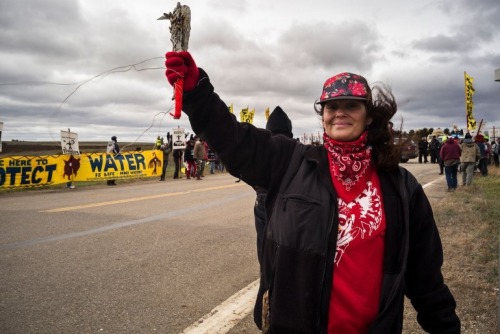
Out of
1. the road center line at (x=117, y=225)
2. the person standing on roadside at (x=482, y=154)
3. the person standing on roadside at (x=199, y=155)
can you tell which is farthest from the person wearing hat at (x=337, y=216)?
the person standing on roadside at (x=482, y=154)

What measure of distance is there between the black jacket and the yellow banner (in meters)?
13.8

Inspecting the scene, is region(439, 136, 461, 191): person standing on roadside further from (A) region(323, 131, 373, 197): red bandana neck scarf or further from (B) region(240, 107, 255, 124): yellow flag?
(B) region(240, 107, 255, 124): yellow flag

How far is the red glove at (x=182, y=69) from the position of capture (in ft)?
5.63

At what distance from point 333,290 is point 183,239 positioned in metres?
4.81

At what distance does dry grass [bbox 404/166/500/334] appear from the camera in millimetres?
3301

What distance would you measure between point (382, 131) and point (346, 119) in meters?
0.21

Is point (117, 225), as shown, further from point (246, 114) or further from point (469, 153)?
point (246, 114)

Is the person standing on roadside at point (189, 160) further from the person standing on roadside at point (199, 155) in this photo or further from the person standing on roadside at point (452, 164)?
the person standing on roadside at point (452, 164)

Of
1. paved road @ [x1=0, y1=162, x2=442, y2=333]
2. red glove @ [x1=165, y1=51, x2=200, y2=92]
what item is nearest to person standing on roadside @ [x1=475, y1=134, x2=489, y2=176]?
paved road @ [x1=0, y1=162, x2=442, y2=333]

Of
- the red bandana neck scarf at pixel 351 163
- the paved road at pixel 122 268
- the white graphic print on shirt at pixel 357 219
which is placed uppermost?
the red bandana neck scarf at pixel 351 163

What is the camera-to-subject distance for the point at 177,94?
1.73 m

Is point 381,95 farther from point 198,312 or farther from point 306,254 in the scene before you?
point 198,312

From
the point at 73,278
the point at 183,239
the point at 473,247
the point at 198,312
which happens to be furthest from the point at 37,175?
the point at 473,247

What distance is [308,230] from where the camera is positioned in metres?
1.68
